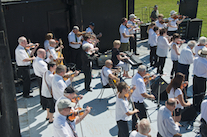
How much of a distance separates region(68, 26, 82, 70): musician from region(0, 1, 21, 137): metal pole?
158 inches

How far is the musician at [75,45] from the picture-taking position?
874 cm

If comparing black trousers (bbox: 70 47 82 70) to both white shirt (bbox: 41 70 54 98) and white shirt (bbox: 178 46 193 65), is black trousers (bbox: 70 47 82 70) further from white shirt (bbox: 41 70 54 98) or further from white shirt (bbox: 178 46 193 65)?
white shirt (bbox: 178 46 193 65)

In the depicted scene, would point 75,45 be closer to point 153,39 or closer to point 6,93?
point 153,39

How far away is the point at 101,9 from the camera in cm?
1072

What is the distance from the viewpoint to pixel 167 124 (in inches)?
163

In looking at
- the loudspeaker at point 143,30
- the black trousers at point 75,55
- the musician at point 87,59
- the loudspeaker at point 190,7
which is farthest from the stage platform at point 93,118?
the loudspeaker at point 190,7

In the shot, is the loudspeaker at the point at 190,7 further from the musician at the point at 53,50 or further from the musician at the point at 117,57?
the musician at the point at 53,50

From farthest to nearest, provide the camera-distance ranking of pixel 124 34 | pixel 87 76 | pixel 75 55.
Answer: pixel 124 34, pixel 75 55, pixel 87 76

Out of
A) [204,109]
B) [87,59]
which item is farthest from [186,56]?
[87,59]

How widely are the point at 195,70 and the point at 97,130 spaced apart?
322 centimetres

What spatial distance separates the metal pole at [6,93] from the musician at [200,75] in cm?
484

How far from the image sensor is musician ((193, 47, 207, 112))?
609cm

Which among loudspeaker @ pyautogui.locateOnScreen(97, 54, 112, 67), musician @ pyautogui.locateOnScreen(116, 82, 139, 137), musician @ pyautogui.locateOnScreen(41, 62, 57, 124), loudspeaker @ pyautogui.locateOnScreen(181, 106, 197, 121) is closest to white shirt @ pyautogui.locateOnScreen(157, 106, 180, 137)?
musician @ pyautogui.locateOnScreen(116, 82, 139, 137)

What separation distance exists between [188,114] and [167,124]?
6.96ft
